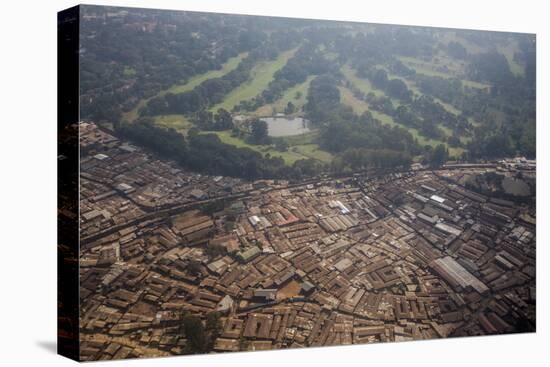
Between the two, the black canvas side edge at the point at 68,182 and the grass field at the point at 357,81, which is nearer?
the black canvas side edge at the point at 68,182

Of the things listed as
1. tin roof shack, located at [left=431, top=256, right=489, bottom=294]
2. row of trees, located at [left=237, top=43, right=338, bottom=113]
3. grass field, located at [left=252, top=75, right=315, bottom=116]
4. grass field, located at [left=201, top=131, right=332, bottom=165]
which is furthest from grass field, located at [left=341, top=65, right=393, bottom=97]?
tin roof shack, located at [left=431, top=256, right=489, bottom=294]

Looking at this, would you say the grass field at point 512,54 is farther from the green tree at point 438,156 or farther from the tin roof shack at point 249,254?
the tin roof shack at point 249,254

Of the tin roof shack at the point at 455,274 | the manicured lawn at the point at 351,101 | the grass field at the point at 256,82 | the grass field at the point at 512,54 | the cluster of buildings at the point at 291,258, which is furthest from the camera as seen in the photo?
the grass field at the point at 512,54

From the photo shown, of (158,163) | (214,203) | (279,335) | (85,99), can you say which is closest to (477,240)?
(279,335)

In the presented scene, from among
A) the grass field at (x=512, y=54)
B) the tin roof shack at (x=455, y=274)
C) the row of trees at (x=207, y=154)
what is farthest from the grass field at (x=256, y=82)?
the tin roof shack at (x=455, y=274)

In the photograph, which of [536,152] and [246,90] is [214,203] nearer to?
[246,90]

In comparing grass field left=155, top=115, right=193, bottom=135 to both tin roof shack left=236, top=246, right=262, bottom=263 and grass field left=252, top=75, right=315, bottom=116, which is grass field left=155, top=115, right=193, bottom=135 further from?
tin roof shack left=236, top=246, right=262, bottom=263
